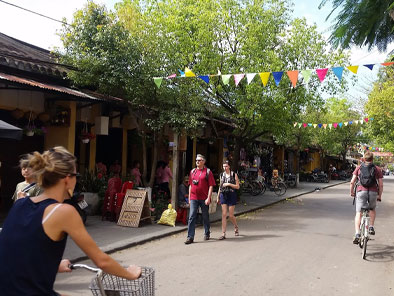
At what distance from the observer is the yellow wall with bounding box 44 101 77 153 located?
11.0 meters

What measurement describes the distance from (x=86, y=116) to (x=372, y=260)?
9.06m

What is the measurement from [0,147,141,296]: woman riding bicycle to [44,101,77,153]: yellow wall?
9.21 m

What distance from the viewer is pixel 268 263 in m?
6.43

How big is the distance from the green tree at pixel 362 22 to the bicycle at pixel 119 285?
408cm

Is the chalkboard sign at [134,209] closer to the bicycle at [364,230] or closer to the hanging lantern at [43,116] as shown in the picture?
the hanging lantern at [43,116]

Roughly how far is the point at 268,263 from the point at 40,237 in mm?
5116

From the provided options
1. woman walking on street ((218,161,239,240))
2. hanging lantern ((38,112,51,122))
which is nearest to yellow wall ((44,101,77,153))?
hanging lantern ((38,112,51,122))

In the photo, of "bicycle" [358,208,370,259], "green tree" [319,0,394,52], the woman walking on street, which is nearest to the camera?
"green tree" [319,0,394,52]

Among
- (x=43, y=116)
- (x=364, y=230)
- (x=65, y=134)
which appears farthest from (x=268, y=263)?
(x=43, y=116)

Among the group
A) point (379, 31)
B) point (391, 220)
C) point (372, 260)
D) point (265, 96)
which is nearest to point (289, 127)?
point (265, 96)

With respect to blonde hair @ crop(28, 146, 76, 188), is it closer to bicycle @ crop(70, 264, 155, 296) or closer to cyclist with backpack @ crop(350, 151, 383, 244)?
bicycle @ crop(70, 264, 155, 296)

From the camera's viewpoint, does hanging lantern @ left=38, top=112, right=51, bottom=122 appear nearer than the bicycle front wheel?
Yes

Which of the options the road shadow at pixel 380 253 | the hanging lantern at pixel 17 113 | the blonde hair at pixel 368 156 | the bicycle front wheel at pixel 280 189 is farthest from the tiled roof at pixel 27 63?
the bicycle front wheel at pixel 280 189

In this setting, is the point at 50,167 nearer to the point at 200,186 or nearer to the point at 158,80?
the point at 200,186
